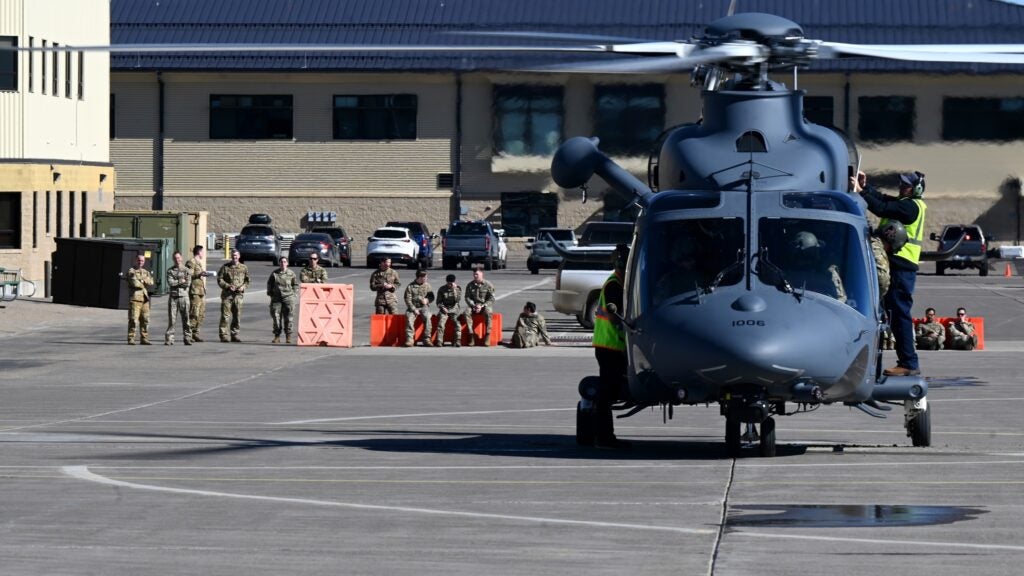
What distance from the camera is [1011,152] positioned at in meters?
72.2

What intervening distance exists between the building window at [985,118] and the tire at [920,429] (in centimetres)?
5914

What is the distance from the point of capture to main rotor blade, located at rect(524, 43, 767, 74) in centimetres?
A: 1234

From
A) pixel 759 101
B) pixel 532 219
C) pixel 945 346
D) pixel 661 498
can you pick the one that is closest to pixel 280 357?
pixel 945 346

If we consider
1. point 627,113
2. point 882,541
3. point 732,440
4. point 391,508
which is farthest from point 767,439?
point 627,113

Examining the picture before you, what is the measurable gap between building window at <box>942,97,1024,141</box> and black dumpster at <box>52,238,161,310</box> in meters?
41.3

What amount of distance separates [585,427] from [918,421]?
114 inches

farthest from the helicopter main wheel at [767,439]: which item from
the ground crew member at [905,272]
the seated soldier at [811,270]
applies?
Answer: the ground crew member at [905,272]

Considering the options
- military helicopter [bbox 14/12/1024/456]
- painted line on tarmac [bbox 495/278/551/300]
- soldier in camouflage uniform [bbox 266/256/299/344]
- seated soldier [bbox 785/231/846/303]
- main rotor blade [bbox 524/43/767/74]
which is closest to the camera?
main rotor blade [bbox 524/43/767/74]

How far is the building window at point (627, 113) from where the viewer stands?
7212cm

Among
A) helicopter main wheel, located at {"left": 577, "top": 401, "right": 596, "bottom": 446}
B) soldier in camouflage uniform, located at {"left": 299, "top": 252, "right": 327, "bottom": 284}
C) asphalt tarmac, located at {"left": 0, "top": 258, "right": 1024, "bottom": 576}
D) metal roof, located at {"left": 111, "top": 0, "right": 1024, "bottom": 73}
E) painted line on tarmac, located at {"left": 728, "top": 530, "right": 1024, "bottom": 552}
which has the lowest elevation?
asphalt tarmac, located at {"left": 0, "top": 258, "right": 1024, "bottom": 576}

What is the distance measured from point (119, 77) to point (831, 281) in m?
67.2

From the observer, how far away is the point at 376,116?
77312 mm

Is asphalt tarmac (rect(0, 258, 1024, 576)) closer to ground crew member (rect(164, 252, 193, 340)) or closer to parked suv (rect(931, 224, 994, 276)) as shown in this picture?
ground crew member (rect(164, 252, 193, 340))

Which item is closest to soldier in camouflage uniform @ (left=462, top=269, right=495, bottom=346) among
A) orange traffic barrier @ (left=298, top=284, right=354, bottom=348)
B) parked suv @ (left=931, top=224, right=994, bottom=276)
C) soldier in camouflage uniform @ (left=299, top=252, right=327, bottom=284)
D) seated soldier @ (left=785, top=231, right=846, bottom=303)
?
orange traffic barrier @ (left=298, top=284, right=354, bottom=348)
